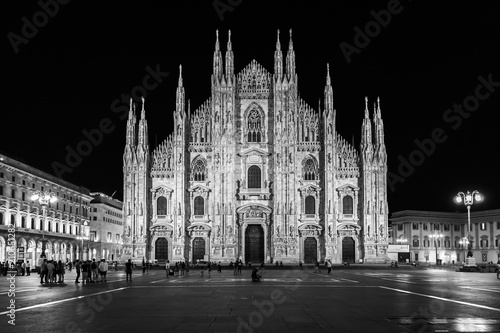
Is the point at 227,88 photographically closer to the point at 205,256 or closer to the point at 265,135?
the point at 265,135

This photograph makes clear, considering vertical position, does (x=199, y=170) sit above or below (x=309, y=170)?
above

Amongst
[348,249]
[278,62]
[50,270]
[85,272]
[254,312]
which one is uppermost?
[278,62]

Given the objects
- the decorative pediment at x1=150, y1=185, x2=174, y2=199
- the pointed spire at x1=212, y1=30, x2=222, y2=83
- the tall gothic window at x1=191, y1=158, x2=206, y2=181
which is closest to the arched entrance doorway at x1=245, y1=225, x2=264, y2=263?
the tall gothic window at x1=191, y1=158, x2=206, y2=181

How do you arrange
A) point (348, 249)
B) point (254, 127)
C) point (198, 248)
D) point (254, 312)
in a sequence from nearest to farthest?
point (254, 312) < point (348, 249) < point (198, 248) < point (254, 127)

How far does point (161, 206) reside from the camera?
266 ft

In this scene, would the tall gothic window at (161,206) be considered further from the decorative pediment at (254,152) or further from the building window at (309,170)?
the building window at (309,170)

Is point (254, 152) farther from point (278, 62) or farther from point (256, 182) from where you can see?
point (278, 62)

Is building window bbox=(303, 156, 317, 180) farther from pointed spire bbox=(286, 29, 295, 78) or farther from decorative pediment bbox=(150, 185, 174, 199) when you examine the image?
decorative pediment bbox=(150, 185, 174, 199)

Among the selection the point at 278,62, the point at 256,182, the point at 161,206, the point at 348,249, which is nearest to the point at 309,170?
the point at 256,182

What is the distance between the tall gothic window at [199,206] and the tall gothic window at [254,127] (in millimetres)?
9970

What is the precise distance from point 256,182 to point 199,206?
8.01 metres

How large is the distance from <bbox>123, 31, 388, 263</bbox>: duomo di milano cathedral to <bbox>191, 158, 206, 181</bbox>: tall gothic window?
13 centimetres

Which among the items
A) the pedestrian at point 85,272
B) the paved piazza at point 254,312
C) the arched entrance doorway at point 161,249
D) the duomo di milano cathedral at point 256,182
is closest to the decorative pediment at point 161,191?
the duomo di milano cathedral at point 256,182

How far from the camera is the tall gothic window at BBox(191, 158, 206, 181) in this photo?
81.1m
